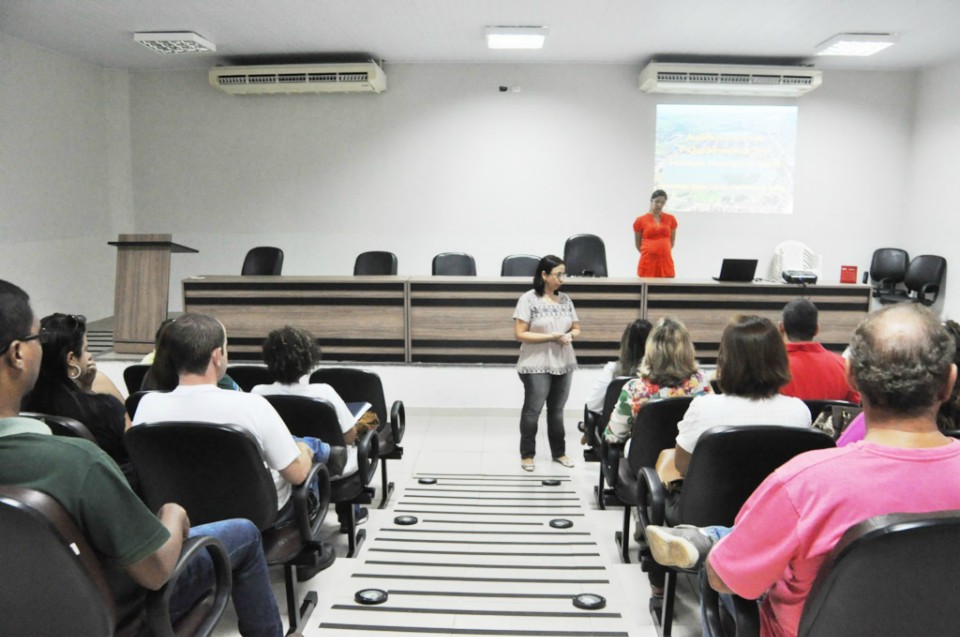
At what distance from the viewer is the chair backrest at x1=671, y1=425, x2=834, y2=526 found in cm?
193

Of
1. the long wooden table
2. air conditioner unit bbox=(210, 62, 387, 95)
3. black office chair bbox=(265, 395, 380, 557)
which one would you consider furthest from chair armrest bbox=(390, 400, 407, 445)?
air conditioner unit bbox=(210, 62, 387, 95)

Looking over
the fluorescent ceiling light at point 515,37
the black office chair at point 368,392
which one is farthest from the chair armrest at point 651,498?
the fluorescent ceiling light at point 515,37

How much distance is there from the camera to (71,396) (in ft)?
7.31

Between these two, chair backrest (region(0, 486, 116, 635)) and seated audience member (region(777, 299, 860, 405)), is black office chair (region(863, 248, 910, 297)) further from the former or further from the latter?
chair backrest (region(0, 486, 116, 635))

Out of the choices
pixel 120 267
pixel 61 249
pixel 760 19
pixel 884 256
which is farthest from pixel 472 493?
pixel 884 256

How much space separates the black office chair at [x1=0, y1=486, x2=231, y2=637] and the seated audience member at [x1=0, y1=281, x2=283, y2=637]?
0.12 ft

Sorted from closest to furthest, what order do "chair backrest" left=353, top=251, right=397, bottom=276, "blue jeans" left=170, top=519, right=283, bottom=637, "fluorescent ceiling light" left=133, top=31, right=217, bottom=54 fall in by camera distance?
"blue jeans" left=170, top=519, right=283, bottom=637, "chair backrest" left=353, top=251, right=397, bottom=276, "fluorescent ceiling light" left=133, top=31, right=217, bottom=54

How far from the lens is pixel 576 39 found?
22.7 feet

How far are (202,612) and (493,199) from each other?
704 centimetres

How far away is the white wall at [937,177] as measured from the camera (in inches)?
291

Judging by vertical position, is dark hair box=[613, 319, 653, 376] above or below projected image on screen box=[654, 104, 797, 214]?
below

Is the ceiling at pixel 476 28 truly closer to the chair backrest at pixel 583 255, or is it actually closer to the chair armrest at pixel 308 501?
the chair backrest at pixel 583 255

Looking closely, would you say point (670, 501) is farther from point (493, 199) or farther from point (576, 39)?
point (493, 199)

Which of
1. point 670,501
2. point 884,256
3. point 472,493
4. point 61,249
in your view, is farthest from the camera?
point 884,256
